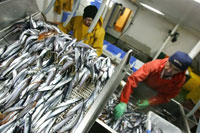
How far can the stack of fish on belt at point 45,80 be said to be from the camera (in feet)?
3.05

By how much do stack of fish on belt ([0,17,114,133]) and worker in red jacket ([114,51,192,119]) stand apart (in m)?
0.87

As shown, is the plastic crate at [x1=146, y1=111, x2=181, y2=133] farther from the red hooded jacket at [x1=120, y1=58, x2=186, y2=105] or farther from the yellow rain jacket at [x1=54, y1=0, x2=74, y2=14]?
the yellow rain jacket at [x1=54, y1=0, x2=74, y2=14]

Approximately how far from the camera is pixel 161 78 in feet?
7.32

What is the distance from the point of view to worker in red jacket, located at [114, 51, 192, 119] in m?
1.91

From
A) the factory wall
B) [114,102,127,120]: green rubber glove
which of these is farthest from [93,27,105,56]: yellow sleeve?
the factory wall

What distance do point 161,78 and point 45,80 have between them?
193 centimetres

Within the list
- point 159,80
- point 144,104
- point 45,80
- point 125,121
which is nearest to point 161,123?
point 144,104

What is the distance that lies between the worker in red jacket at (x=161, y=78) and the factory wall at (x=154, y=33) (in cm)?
524

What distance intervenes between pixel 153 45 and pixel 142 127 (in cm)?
669

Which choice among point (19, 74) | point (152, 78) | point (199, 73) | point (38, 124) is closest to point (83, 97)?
point (38, 124)

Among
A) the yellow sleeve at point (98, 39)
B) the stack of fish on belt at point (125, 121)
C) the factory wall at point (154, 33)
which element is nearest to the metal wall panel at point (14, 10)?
the yellow sleeve at point (98, 39)

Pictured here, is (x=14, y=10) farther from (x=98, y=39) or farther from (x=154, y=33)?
(x=154, y=33)

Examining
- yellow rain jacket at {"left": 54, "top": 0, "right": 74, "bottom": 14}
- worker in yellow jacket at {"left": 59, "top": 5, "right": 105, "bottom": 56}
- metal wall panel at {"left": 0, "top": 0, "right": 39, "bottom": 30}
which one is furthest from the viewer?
yellow rain jacket at {"left": 54, "top": 0, "right": 74, "bottom": 14}

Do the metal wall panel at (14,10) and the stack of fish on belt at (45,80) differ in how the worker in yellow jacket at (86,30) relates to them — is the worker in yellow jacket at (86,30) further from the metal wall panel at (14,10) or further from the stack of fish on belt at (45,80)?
the stack of fish on belt at (45,80)
